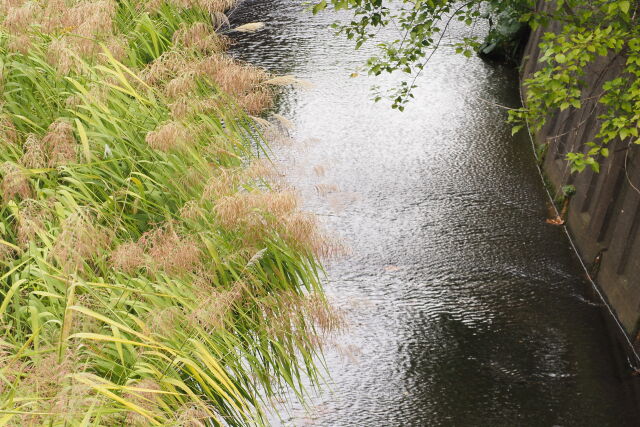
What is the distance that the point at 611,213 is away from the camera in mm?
7504

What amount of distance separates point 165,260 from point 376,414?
7.47ft

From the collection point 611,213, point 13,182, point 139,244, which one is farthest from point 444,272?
point 13,182

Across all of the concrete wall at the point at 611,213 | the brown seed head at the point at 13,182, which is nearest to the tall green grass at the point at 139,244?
the brown seed head at the point at 13,182

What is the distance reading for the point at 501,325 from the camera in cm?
705

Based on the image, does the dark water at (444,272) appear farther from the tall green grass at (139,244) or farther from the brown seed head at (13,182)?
the brown seed head at (13,182)

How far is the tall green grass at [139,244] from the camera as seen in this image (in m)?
3.62

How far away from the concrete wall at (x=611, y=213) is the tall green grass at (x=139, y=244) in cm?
275

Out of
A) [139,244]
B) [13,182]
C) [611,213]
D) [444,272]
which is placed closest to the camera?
[13,182]

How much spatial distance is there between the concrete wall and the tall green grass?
2.75 m

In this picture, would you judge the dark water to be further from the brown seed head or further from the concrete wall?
the brown seed head

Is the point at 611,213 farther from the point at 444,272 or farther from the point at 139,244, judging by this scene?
the point at 139,244

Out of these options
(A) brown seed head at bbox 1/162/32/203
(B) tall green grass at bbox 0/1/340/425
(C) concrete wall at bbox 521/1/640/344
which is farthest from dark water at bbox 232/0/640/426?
(A) brown seed head at bbox 1/162/32/203

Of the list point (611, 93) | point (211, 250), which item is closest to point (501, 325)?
point (611, 93)

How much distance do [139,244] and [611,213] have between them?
4.64 meters
